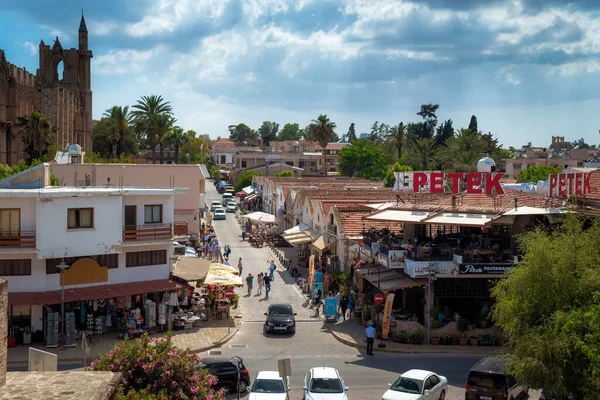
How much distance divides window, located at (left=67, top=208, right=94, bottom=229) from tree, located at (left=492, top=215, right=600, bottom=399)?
18927 millimetres

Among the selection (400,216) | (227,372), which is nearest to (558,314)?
(227,372)

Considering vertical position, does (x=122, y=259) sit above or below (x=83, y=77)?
below

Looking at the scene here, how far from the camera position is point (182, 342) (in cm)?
3219

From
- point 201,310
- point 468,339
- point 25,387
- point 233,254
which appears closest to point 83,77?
point 233,254

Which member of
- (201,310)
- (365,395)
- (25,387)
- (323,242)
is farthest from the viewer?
(323,242)

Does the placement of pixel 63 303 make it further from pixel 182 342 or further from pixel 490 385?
pixel 490 385

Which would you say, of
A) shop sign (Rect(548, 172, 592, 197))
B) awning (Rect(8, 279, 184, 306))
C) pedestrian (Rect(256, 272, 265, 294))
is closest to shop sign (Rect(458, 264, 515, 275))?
shop sign (Rect(548, 172, 592, 197))

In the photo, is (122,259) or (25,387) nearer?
(25,387)

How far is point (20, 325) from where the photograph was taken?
1253 inches

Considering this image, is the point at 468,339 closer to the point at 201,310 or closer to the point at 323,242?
the point at 201,310

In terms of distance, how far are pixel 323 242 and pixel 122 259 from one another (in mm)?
19755

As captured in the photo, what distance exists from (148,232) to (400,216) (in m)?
12.9

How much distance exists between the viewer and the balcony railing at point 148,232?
3425 centimetres

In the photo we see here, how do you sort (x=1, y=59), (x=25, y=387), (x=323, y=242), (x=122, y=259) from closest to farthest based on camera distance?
1. (x=25, y=387)
2. (x=122, y=259)
3. (x=323, y=242)
4. (x=1, y=59)
